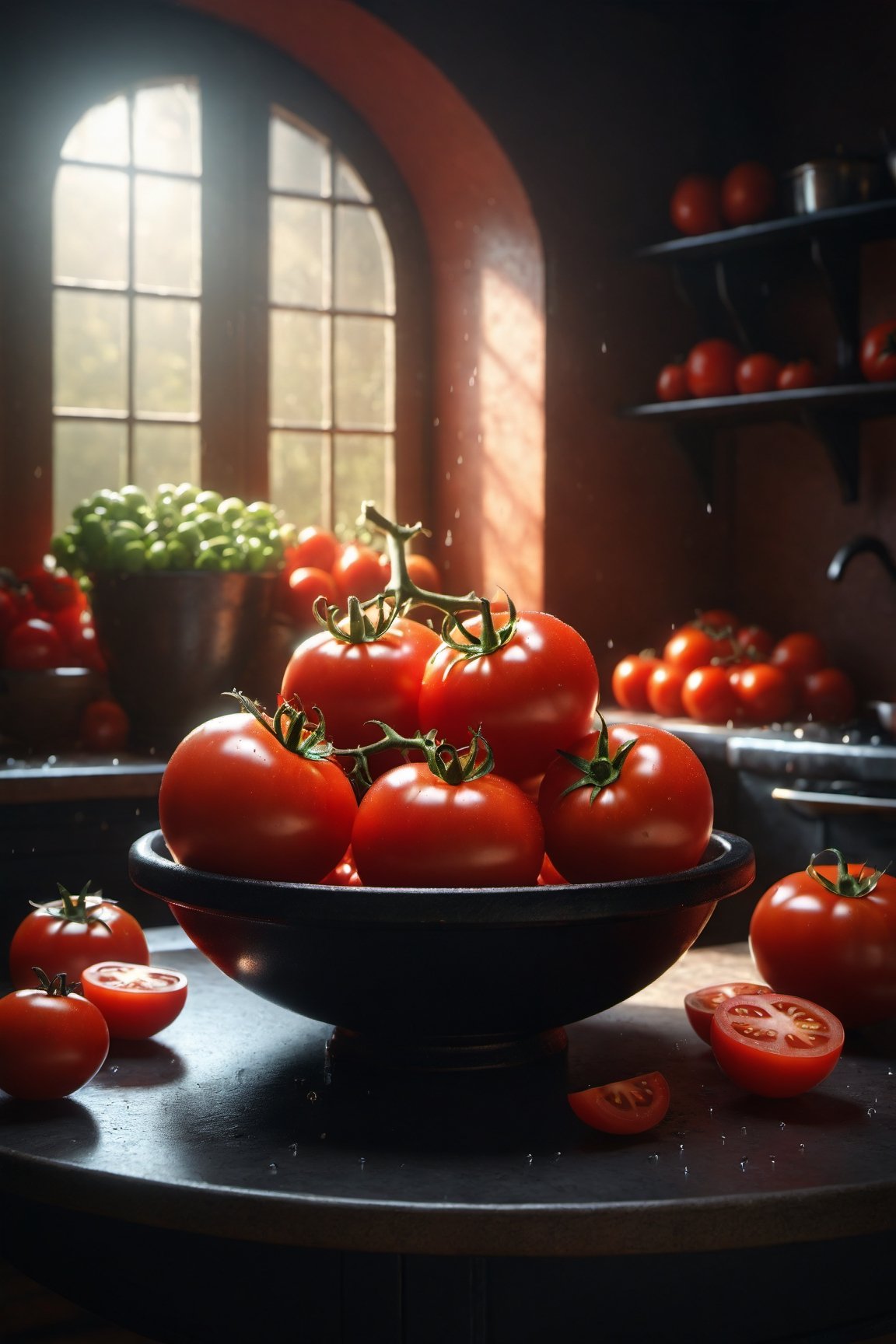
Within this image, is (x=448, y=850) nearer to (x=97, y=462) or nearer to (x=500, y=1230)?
(x=500, y=1230)

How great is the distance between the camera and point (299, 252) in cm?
345

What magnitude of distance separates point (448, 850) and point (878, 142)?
115 inches

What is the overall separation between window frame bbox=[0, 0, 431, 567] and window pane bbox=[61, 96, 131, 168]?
0.04 m

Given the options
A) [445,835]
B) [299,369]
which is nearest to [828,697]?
[299,369]

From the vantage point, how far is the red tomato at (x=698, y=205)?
11.0 ft

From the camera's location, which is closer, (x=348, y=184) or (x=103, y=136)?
(x=103, y=136)

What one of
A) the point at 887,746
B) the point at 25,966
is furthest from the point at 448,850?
the point at 887,746

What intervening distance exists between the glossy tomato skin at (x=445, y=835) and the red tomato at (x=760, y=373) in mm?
2584

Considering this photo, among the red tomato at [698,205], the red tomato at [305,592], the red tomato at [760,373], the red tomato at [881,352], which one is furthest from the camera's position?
the red tomato at [698,205]

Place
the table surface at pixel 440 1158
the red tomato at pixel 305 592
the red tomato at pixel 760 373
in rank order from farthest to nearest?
the red tomato at pixel 760 373
the red tomato at pixel 305 592
the table surface at pixel 440 1158

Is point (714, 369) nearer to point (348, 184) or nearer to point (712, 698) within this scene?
point (712, 698)

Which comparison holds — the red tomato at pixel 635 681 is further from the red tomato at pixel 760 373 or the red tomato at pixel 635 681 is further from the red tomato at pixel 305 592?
the red tomato at pixel 305 592

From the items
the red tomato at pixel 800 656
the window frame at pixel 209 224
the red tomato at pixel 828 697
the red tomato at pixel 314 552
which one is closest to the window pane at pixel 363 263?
the window frame at pixel 209 224

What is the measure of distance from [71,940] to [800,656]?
2.48m
